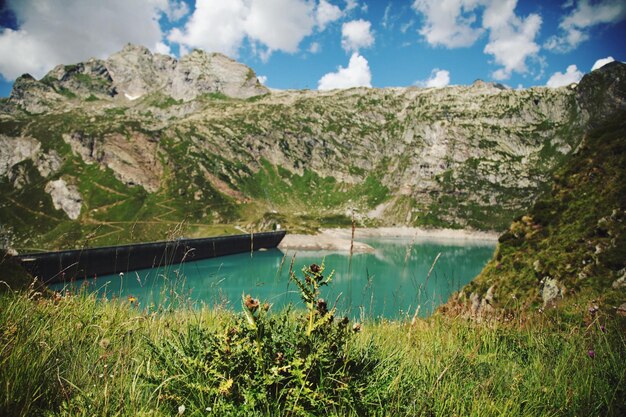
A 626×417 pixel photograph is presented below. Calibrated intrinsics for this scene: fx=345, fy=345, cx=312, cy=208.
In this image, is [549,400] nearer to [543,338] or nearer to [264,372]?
[543,338]

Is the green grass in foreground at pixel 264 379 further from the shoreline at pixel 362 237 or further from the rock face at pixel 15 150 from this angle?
the rock face at pixel 15 150

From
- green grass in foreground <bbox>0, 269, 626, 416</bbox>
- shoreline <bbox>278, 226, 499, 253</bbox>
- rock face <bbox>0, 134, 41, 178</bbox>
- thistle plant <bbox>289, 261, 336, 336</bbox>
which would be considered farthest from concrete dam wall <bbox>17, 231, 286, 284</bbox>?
rock face <bbox>0, 134, 41, 178</bbox>

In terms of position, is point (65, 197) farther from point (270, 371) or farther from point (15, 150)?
A: point (270, 371)

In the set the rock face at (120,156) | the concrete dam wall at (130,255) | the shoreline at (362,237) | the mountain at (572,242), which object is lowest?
the shoreline at (362,237)

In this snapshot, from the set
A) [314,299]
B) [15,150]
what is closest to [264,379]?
[314,299]

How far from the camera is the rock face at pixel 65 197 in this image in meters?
152

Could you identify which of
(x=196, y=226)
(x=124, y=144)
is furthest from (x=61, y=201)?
(x=196, y=226)

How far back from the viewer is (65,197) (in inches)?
6127

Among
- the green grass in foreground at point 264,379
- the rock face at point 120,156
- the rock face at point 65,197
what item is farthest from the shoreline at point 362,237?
the rock face at point 65,197

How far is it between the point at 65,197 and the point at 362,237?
455ft

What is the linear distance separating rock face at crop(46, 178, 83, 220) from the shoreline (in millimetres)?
96397

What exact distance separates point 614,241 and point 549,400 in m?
14.1

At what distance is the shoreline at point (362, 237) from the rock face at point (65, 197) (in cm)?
9640

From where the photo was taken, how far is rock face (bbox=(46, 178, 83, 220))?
152 metres
